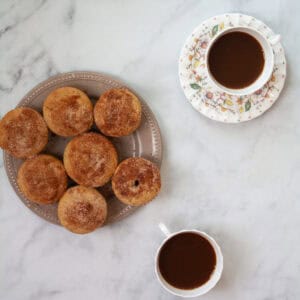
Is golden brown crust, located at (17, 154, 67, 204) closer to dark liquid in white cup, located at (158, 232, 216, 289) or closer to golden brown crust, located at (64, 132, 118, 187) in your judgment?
golden brown crust, located at (64, 132, 118, 187)

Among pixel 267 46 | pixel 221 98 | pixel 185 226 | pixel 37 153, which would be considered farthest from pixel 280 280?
pixel 37 153

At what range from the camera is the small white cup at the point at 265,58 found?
124cm

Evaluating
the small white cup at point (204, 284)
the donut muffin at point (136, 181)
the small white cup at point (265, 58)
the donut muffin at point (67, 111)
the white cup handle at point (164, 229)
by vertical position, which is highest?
the donut muffin at point (67, 111)

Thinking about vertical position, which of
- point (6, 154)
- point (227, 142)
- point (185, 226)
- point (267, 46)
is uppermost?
point (6, 154)

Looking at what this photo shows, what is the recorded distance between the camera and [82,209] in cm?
126

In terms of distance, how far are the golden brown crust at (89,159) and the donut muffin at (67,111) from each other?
0.04 metres

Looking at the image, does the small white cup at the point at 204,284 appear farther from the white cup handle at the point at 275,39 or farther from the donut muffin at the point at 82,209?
the white cup handle at the point at 275,39

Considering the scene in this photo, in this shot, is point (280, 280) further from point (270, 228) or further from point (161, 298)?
point (161, 298)

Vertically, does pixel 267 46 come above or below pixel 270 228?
above

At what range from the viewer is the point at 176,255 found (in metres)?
1.34

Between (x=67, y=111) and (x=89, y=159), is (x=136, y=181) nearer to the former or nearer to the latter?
(x=89, y=159)

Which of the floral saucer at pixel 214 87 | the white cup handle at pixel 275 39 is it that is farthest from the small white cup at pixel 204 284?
the white cup handle at pixel 275 39

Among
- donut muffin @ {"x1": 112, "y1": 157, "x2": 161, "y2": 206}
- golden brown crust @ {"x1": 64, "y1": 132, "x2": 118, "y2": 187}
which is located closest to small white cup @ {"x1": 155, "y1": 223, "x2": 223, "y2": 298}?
donut muffin @ {"x1": 112, "y1": 157, "x2": 161, "y2": 206}

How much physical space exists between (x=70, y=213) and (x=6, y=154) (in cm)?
26
